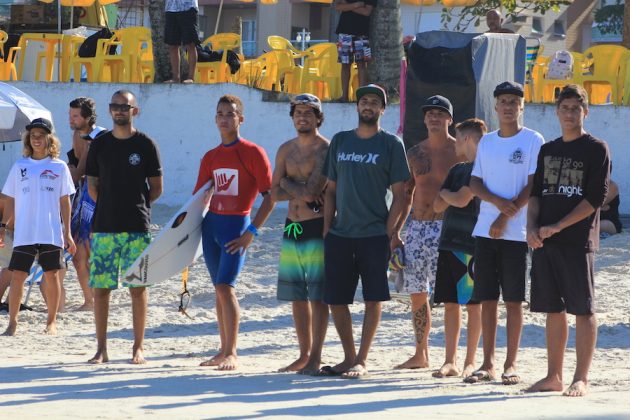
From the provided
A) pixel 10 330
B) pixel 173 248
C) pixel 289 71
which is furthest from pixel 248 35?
pixel 173 248

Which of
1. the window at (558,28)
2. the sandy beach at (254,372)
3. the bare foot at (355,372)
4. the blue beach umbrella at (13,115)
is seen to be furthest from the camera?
the window at (558,28)

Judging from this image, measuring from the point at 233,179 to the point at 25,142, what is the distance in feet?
7.21

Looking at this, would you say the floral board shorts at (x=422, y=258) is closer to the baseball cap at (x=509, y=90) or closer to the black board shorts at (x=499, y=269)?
the black board shorts at (x=499, y=269)

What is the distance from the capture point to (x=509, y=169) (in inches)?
307

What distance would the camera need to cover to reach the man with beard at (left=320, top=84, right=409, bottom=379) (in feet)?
26.6

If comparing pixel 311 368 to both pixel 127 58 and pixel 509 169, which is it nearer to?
pixel 509 169

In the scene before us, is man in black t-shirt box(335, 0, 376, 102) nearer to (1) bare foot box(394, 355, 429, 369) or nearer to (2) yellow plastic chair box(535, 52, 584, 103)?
(2) yellow plastic chair box(535, 52, 584, 103)

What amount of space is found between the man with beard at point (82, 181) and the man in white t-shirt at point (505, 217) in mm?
3869

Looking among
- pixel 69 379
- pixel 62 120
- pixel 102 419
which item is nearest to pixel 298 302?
pixel 69 379

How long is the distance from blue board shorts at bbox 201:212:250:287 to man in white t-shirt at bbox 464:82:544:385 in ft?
5.37

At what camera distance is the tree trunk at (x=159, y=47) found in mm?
16812

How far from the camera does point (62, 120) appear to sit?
16734 mm

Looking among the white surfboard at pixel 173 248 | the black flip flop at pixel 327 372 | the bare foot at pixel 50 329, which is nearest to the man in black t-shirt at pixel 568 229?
the black flip flop at pixel 327 372

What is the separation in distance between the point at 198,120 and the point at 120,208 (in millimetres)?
Result: 7607
